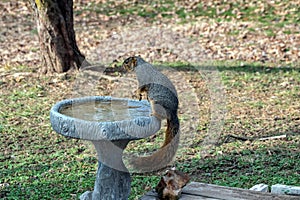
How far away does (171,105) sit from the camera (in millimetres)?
3992

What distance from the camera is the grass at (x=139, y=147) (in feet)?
17.0

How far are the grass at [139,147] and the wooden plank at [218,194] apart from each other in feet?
3.34

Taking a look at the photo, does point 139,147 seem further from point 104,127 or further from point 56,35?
point 56,35

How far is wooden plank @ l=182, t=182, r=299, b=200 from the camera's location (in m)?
3.75

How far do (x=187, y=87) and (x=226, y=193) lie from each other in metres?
4.66

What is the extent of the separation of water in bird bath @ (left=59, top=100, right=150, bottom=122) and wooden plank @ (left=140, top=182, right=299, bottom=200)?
21.6 inches

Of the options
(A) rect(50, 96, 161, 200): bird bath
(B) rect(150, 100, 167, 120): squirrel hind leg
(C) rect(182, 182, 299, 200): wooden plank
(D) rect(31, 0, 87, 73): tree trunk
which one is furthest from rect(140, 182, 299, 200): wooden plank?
(D) rect(31, 0, 87, 73): tree trunk

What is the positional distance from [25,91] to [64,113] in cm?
426

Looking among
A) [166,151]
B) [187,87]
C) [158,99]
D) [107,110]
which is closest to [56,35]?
[187,87]

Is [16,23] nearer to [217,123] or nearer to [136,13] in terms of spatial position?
[136,13]

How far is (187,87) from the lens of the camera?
8.44m

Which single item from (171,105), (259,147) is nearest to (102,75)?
(259,147)

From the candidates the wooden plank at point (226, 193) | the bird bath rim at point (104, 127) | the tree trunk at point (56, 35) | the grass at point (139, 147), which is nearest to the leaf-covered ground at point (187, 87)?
the grass at point (139, 147)

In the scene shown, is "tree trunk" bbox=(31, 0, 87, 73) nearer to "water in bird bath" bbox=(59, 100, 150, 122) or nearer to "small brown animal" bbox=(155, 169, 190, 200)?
"water in bird bath" bbox=(59, 100, 150, 122)
